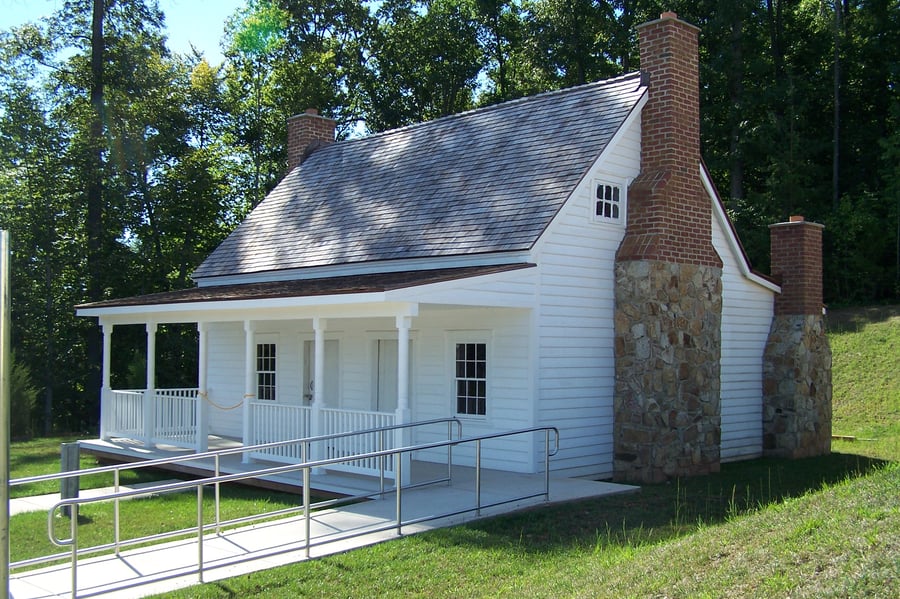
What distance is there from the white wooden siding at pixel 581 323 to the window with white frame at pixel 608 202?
→ 101 mm

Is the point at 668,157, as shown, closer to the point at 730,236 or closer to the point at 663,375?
the point at 730,236

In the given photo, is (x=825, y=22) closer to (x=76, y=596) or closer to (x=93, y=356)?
(x=93, y=356)

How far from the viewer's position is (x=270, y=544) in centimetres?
901

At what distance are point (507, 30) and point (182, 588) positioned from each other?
34.5 metres

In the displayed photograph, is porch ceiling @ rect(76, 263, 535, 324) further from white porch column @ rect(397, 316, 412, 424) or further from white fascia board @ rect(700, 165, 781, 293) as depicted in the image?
white fascia board @ rect(700, 165, 781, 293)

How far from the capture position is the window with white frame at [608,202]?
14203 millimetres

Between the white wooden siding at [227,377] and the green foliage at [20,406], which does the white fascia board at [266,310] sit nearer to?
the white wooden siding at [227,377]

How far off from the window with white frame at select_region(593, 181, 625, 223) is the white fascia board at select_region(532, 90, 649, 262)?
0.46 ft

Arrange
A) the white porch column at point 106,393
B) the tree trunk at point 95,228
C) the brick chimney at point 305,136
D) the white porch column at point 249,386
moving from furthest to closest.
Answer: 1. the tree trunk at point 95,228
2. the brick chimney at point 305,136
3. the white porch column at point 106,393
4. the white porch column at point 249,386

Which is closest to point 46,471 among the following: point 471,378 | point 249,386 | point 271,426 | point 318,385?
point 249,386

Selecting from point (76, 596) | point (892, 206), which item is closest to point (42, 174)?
point (76, 596)

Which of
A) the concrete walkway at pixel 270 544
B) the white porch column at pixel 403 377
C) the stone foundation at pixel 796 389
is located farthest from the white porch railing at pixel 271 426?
the stone foundation at pixel 796 389

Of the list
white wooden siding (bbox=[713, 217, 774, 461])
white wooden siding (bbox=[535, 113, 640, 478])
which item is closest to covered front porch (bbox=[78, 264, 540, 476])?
white wooden siding (bbox=[535, 113, 640, 478])

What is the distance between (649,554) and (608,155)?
8.09m
